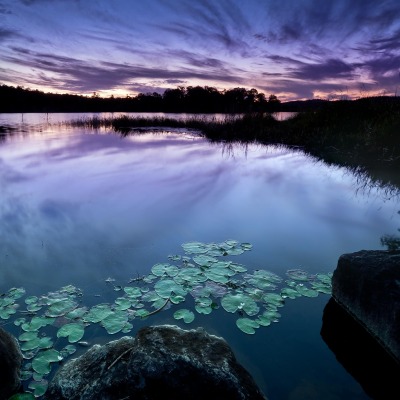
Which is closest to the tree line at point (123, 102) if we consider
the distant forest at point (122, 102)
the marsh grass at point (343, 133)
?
the distant forest at point (122, 102)

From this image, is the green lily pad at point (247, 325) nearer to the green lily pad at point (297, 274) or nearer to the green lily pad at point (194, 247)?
the green lily pad at point (297, 274)

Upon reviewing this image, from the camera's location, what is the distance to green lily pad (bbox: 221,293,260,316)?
305 cm

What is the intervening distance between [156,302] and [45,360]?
3.73ft

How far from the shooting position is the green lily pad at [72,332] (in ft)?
8.44

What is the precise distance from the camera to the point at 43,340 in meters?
2.53

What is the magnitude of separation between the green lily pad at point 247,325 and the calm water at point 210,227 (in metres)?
0.05

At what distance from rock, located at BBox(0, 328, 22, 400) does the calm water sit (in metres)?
0.62

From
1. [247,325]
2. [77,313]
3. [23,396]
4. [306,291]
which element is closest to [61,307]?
[77,313]

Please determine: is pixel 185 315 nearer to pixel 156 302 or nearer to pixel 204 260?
pixel 156 302

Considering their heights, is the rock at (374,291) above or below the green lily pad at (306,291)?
above

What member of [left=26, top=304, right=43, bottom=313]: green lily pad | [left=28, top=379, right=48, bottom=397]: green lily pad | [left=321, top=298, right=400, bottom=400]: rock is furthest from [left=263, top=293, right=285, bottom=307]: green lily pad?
[left=26, top=304, right=43, bottom=313]: green lily pad

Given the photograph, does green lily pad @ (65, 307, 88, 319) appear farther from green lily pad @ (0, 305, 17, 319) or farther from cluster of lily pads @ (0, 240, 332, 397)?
green lily pad @ (0, 305, 17, 319)

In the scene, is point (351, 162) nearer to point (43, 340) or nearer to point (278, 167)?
point (278, 167)

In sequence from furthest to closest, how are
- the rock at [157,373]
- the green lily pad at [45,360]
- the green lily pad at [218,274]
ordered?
the green lily pad at [218,274] → the green lily pad at [45,360] → the rock at [157,373]
